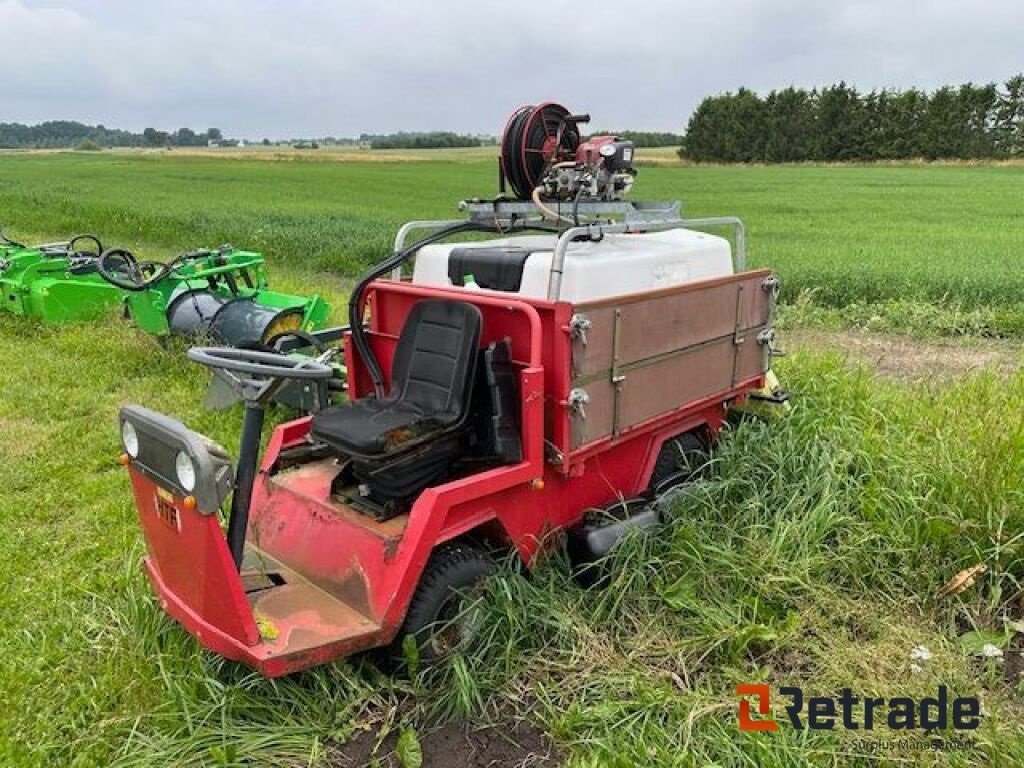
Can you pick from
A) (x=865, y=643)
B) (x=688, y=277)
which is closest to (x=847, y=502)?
(x=865, y=643)

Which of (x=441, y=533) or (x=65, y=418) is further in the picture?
(x=65, y=418)

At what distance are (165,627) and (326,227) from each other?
13.8 m

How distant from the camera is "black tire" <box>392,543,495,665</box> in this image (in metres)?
2.83

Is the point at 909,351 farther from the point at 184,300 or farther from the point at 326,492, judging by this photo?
the point at 184,300

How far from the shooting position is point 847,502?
3590 mm

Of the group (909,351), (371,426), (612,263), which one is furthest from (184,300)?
(909,351)

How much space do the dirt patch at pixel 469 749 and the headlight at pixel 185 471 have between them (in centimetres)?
97

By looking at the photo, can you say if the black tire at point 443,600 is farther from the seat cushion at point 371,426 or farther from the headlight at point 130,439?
the headlight at point 130,439

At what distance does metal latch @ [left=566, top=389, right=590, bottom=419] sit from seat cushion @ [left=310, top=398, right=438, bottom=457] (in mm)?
512

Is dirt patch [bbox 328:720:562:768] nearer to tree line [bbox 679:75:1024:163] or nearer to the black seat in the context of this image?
the black seat

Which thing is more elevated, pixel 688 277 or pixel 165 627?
pixel 688 277

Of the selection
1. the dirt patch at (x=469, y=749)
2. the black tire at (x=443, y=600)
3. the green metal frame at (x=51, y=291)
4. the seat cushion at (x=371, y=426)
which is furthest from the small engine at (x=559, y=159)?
the green metal frame at (x=51, y=291)

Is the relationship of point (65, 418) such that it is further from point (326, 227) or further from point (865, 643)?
point (326, 227)

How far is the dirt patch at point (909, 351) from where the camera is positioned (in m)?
6.66
